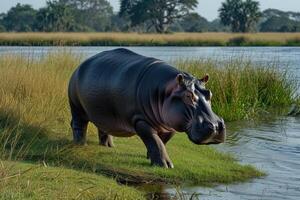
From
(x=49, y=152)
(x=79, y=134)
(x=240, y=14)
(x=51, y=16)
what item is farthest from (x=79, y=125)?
(x=240, y=14)

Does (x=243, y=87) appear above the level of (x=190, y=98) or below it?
below

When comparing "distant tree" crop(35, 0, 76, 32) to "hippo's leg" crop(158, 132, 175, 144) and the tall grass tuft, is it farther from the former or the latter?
"hippo's leg" crop(158, 132, 175, 144)

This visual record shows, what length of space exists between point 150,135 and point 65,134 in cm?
166

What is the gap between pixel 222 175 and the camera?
5.88 metres

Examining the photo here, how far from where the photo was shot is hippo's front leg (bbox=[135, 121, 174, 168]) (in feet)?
19.0

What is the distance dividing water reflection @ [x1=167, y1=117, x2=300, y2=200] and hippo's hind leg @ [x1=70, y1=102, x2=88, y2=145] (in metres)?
1.63

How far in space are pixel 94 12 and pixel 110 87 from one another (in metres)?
76.1

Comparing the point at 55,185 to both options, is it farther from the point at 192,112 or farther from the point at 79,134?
the point at 79,134

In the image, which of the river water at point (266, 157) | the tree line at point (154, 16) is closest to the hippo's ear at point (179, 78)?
the river water at point (266, 157)

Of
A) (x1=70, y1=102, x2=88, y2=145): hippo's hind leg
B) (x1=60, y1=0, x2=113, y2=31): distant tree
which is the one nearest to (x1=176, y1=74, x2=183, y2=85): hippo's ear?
(x1=70, y1=102, x2=88, y2=145): hippo's hind leg

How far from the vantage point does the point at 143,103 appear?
5.77 m

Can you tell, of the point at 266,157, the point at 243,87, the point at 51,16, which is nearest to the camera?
the point at 266,157

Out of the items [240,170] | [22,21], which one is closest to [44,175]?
[240,170]

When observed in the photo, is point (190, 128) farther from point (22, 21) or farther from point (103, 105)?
point (22, 21)
